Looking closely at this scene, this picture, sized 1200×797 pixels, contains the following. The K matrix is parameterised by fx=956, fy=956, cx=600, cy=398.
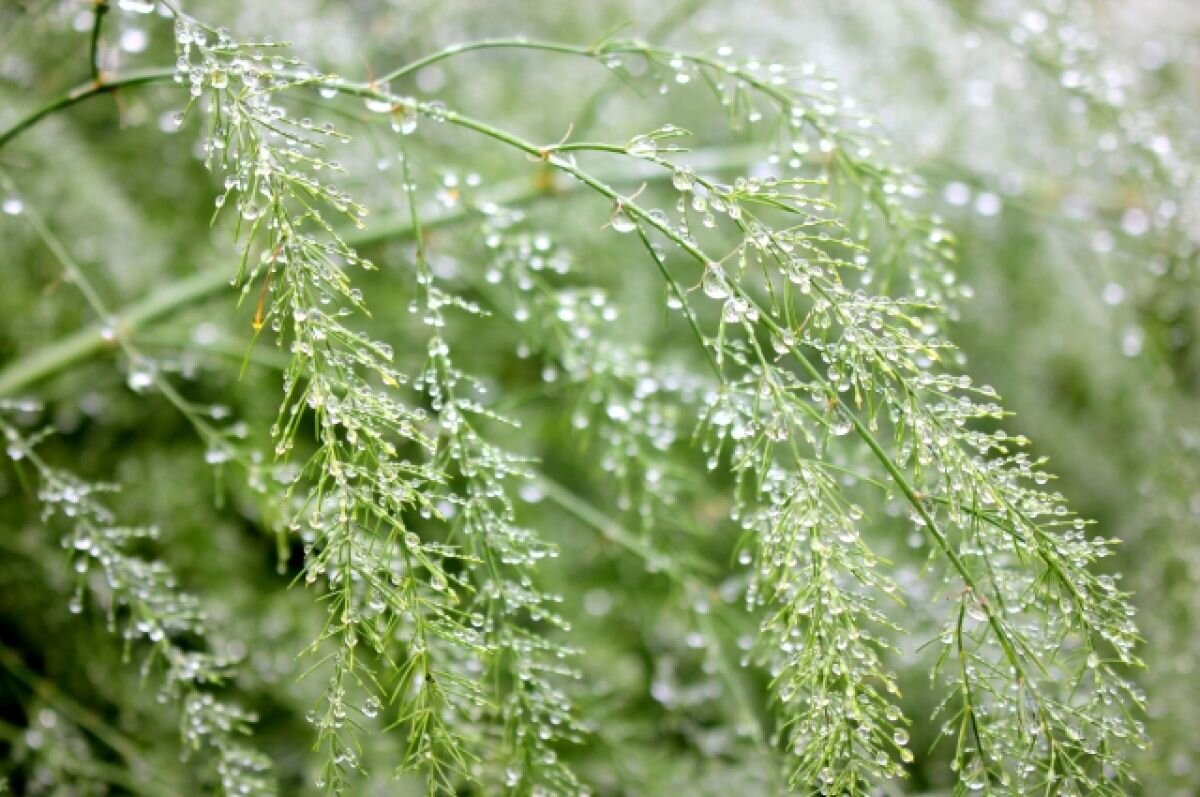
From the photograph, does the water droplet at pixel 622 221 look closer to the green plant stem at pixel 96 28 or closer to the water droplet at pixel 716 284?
the water droplet at pixel 716 284

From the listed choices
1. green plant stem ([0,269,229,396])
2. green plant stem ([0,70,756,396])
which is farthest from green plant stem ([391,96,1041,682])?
green plant stem ([0,269,229,396])

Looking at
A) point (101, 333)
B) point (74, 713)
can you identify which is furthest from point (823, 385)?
point (74, 713)

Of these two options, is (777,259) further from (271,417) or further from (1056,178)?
(1056,178)

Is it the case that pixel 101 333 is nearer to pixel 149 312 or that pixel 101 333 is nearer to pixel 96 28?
pixel 149 312

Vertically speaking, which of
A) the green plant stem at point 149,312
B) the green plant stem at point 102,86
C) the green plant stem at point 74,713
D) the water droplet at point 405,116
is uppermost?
the green plant stem at point 102,86

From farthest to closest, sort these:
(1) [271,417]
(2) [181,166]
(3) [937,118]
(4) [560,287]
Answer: (3) [937,118] → (4) [560,287] → (2) [181,166] → (1) [271,417]

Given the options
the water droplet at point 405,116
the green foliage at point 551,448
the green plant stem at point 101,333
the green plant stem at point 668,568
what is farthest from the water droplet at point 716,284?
the green plant stem at point 101,333

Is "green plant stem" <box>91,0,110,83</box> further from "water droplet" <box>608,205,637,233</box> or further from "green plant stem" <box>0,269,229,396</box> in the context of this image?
"water droplet" <box>608,205,637,233</box>

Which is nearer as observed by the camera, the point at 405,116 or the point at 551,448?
the point at 405,116

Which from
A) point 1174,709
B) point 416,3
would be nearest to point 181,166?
point 416,3
